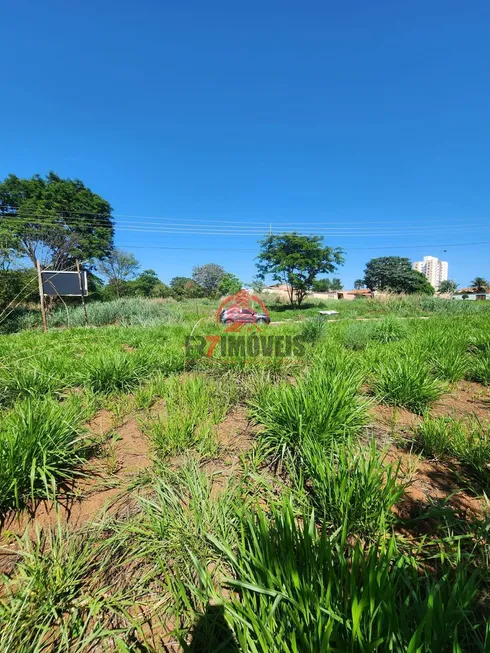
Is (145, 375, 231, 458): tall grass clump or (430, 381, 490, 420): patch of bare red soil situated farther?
(430, 381, 490, 420): patch of bare red soil

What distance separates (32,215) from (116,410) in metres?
26.4

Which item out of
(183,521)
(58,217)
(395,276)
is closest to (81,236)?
(58,217)

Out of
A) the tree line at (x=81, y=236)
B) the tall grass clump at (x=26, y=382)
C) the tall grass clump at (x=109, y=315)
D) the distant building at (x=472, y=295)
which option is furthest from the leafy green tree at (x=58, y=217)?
the distant building at (x=472, y=295)

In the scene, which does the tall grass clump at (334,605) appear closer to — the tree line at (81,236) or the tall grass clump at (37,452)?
the tall grass clump at (37,452)

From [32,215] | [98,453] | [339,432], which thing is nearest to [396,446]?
[339,432]

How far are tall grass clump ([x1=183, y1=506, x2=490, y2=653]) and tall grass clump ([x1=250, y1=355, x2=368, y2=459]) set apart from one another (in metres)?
0.74

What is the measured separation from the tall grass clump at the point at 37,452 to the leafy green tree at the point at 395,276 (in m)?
35.9

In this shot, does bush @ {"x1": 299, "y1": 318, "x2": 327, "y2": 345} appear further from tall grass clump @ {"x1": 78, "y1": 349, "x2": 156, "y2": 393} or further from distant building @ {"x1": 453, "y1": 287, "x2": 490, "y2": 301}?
distant building @ {"x1": 453, "y1": 287, "x2": 490, "y2": 301}

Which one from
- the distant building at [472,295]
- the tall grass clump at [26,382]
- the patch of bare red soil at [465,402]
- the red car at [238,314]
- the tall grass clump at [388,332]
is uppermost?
the distant building at [472,295]

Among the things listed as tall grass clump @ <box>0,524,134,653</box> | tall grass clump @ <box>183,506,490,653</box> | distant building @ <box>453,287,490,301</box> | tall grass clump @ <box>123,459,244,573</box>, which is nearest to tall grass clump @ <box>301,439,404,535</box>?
tall grass clump @ <box>183,506,490,653</box>

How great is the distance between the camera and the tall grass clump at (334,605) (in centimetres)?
69

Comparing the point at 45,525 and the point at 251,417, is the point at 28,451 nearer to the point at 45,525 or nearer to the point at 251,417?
the point at 45,525

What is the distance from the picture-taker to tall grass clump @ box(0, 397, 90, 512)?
133 cm

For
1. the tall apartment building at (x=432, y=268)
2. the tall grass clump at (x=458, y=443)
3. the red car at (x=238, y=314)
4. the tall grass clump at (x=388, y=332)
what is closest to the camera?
the tall grass clump at (x=458, y=443)
